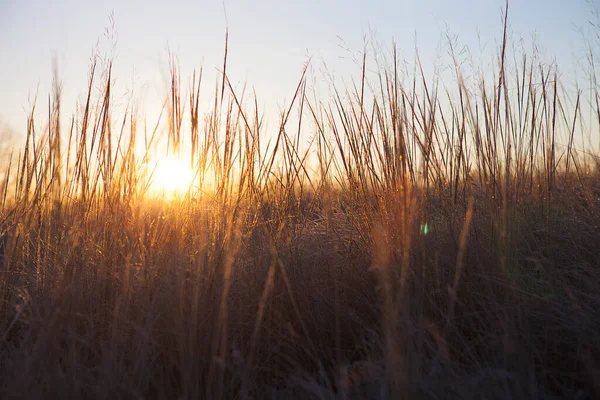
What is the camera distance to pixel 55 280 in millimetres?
1484

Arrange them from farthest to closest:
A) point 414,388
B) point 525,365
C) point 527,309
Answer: point 527,309 → point 525,365 → point 414,388

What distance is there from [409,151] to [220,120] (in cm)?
68

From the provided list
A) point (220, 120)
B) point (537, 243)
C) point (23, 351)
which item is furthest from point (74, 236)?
point (537, 243)

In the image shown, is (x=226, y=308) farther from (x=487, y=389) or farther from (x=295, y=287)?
(x=487, y=389)

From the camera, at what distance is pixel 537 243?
1.63 metres

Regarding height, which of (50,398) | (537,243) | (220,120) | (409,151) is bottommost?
(50,398)

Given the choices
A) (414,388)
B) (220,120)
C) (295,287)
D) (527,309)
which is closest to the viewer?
(414,388)

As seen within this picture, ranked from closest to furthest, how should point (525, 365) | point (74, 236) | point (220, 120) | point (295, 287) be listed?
1. point (525, 365)
2. point (295, 287)
3. point (74, 236)
4. point (220, 120)

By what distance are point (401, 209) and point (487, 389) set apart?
63cm

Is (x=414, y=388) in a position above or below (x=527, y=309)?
below

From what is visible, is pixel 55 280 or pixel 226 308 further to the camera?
pixel 55 280

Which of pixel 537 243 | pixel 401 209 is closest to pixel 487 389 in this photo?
pixel 401 209

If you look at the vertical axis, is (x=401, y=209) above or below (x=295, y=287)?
above

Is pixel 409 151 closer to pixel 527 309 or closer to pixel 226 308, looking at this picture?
pixel 527 309
